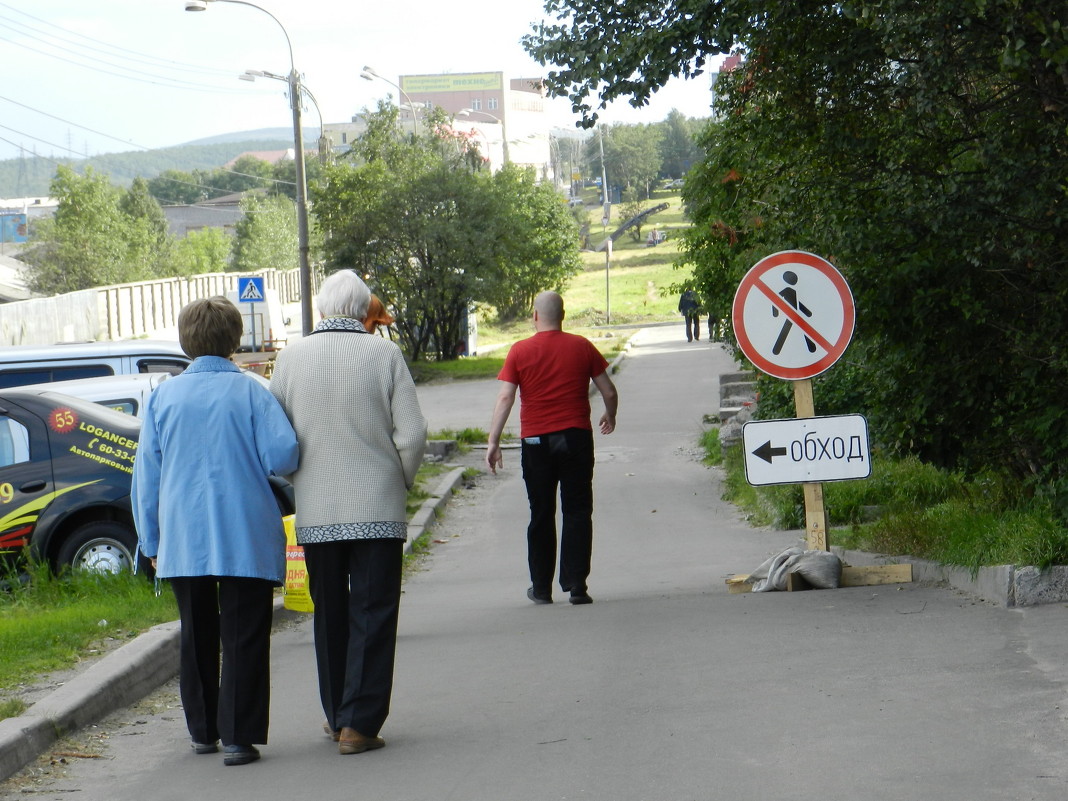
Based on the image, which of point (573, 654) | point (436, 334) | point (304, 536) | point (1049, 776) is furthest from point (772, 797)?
point (436, 334)

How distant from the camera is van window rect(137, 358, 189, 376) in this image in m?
15.5

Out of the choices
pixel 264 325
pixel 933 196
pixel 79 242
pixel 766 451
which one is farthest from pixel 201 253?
pixel 933 196

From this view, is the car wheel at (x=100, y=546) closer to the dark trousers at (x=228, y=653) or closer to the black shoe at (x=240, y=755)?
the dark trousers at (x=228, y=653)

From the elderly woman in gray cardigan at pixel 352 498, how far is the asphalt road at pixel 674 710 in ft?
0.95

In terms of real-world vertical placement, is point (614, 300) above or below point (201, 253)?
below

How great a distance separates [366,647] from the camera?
4.86 meters

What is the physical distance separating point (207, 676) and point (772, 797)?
2.17 meters

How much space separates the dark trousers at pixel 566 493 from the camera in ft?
26.9

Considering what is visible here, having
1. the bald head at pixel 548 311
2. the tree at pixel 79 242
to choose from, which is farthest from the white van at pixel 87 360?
the tree at pixel 79 242

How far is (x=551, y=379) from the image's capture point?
824 cm

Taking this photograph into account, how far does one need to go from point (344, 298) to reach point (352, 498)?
31.6 inches

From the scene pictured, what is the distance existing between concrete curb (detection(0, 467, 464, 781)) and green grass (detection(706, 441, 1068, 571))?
418 centimetres

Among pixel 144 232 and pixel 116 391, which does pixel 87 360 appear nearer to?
pixel 116 391

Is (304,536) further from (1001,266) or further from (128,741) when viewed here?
(1001,266)
